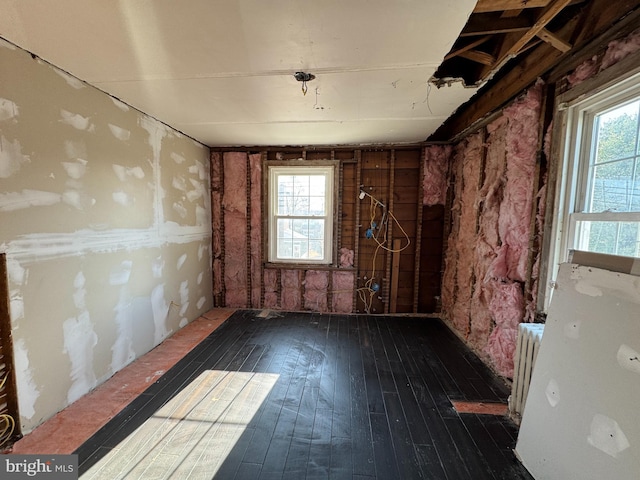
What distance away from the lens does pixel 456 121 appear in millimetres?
3326

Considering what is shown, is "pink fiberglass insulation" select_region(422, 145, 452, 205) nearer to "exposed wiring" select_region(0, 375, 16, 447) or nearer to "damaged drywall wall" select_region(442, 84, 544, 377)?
"damaged drywall wall" select_region(442, 84, 544, 377)

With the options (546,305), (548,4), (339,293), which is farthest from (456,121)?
(339,293)

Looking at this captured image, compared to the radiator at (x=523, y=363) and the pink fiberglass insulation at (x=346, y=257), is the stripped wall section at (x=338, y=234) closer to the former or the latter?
the pink fiberglass insulation at (x=346, y=257)

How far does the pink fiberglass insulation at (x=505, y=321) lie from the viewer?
88.5 inches

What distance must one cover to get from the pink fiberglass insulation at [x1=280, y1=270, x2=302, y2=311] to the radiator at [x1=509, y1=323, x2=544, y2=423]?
109 inches

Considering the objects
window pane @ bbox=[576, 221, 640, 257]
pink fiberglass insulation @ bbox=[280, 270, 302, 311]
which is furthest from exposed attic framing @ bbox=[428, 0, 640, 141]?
pink fiberglass insulation @ bbox=[280, 270, 302, 311]

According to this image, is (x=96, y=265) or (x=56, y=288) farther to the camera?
(x=96, y=265)

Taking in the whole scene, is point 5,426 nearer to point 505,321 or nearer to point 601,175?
point 505,321

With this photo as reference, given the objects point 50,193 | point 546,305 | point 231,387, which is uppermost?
point 50,193

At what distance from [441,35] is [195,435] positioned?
281 cm

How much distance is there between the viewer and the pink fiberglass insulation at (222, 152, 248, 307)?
399 centimetres

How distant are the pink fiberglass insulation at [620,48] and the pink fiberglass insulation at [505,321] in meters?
1.56

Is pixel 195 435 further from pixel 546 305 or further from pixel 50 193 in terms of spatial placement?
pixel 546 305

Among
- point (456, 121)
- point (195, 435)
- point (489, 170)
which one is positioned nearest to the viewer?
point (195, 435)
